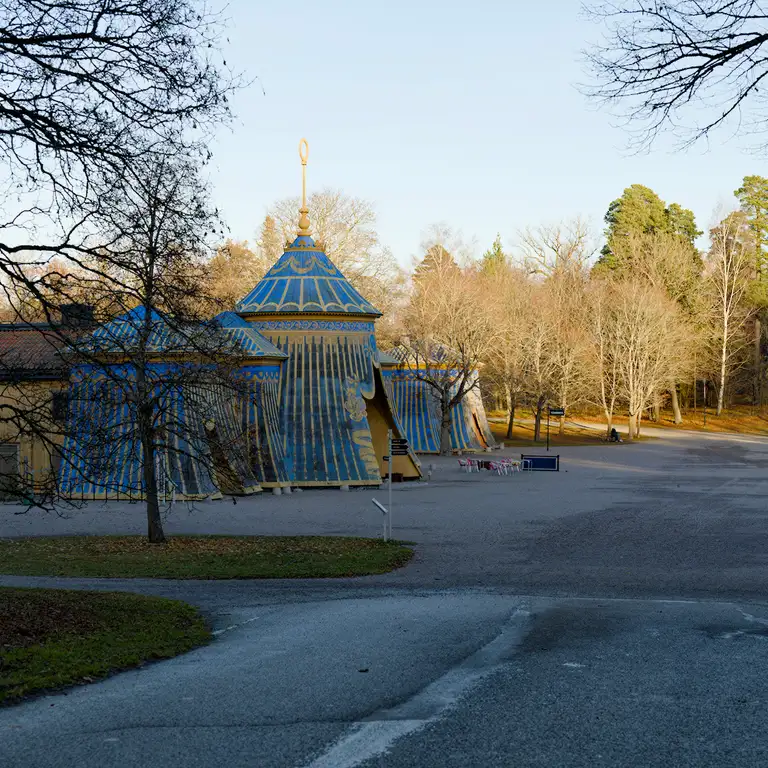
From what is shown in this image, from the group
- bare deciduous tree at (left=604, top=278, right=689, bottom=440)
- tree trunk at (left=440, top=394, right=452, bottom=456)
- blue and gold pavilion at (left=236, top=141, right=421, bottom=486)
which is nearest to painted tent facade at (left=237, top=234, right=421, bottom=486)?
blue and gold pavilion at (left=236, top=141, right=421, bottom=486)

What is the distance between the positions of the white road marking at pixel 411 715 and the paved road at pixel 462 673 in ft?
0.07

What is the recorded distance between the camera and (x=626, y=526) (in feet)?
76.1

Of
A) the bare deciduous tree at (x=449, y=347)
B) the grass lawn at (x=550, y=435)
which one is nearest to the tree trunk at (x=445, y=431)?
the bare deciduous tree at (x=449, y=347)

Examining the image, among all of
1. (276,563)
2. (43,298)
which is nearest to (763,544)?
(276,563)

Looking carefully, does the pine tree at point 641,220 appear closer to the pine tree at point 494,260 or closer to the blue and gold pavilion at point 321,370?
the pine tree at point 494,260

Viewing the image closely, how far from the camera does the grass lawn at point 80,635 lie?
852 centimetres

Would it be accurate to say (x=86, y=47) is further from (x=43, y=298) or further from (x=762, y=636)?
(x=762, y=636)

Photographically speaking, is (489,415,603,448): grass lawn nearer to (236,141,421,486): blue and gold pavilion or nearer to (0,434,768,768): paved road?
(236,141,421,486): blue and gold pavilion

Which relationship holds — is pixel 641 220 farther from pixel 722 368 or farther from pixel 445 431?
pixel 445 431

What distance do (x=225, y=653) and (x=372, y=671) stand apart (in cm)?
172

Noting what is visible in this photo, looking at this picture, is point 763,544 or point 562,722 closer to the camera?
point 562,722

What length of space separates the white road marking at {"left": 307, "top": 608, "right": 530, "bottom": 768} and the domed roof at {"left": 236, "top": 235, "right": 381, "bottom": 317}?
983 inches

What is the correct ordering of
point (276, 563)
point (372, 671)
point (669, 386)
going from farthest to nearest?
point (669, 386)
point (276, 563)
point (372, 671)

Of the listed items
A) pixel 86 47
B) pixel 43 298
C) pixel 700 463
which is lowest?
pixel 700 463
